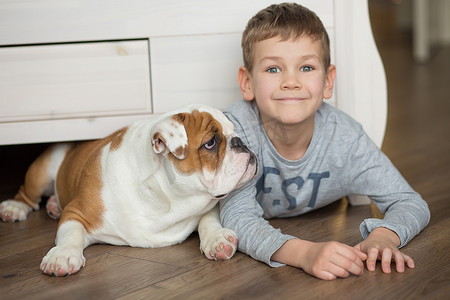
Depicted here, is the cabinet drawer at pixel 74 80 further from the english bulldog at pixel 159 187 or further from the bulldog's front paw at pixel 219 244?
the bulldog's front paw at pixel 219 244

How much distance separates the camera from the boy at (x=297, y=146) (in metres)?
1.39

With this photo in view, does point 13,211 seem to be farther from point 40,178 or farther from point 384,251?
point 384,251

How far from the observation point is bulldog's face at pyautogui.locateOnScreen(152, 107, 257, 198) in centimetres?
128

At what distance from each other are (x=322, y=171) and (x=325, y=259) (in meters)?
0.43

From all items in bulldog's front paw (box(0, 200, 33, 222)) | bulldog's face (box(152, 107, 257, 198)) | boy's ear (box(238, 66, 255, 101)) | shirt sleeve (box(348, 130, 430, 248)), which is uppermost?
boy's ear (box(238, 66, 255, 101))

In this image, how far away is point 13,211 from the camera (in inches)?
68.4

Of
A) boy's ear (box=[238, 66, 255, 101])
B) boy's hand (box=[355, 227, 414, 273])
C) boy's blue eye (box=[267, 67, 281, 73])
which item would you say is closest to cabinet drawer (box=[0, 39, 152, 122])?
boy's ear (box=[238, 66, 255, 101])

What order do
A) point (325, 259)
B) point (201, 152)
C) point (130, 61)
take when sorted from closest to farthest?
point (325, 259) → point (201, 152) → point (130, 61)

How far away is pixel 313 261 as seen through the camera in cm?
119

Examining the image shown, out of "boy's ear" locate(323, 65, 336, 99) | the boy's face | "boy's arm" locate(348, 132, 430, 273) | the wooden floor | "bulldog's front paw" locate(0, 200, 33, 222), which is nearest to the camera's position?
the wooden floor

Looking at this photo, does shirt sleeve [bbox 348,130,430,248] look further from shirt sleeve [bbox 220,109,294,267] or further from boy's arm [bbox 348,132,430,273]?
shirt sleeve [bbox 220,109,294,267]

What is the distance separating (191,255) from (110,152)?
32 centimetres

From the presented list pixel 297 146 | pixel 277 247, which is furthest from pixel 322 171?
pixel 277 247

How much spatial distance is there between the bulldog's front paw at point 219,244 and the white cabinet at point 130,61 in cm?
49
